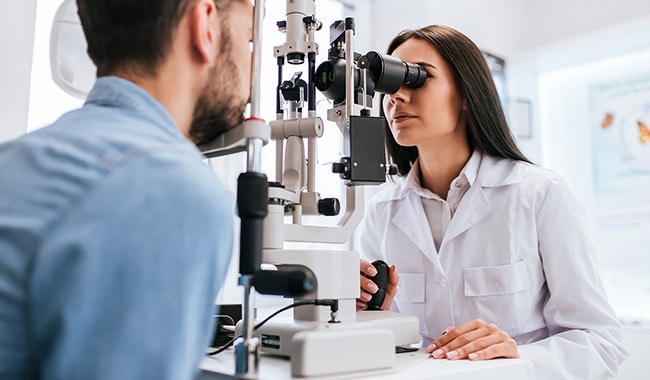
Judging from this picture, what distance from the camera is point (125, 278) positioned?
48cm

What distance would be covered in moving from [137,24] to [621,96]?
92.2 inches

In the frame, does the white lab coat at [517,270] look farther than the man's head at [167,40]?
Answer: Yes

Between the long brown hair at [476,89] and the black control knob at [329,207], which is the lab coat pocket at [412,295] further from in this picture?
the black control knob at [329,207]

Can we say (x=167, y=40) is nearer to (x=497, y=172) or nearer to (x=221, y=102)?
(x=221, y=102)

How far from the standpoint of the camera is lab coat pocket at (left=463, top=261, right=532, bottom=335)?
4.36 ft

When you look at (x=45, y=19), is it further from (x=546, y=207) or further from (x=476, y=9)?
(x=476, y=9)

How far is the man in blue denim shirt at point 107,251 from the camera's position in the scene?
→ 467 mm

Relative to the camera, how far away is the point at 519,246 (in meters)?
1.35

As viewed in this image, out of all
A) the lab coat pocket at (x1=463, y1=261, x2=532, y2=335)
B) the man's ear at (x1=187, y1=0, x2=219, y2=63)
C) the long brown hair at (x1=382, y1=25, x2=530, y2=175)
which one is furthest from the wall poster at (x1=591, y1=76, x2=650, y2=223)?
the man's ear at (x1=187, y1=0, x2=219, y2=63)

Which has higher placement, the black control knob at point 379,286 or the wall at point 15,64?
the wall at point 15,64

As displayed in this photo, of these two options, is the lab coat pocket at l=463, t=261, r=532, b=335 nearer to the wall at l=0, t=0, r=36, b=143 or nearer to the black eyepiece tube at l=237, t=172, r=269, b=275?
the black eyepiece tube at l=237, t=172, r=269, b=275

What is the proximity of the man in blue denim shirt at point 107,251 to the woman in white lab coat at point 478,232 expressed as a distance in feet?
2.21

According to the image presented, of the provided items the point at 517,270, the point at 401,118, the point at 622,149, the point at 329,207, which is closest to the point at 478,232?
the point at 517,270

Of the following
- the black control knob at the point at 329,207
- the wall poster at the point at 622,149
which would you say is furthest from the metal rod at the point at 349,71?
the wall poster at the point at 622,149
